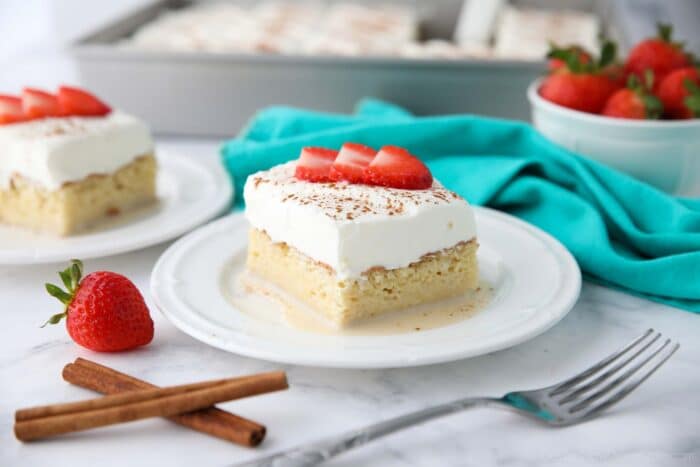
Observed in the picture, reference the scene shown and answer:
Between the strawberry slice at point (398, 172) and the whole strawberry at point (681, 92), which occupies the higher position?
the whole strawberry at point (681, 92)

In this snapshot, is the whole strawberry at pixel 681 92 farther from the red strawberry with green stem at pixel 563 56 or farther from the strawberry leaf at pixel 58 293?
the strawberry leaf at pixel 58 293

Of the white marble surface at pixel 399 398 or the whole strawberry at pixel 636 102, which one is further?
the whole strawberry at pixel 636 102

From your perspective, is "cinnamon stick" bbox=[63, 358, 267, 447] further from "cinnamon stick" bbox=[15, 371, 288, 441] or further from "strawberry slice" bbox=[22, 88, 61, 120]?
"strawberry slice" bbox=[22, 88, 61, 120]

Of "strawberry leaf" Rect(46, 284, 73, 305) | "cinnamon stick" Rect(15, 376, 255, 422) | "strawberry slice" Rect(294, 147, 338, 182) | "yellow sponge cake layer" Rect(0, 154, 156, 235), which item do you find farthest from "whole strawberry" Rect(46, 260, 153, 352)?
"yellow sponge cake layer" Rect(0, 154, 156, 235)

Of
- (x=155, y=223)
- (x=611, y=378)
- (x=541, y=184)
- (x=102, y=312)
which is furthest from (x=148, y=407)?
(x=541, y=184)

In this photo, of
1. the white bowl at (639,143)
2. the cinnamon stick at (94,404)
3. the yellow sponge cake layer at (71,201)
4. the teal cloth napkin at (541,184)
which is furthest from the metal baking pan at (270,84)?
the cinnamon stick at (94,404)

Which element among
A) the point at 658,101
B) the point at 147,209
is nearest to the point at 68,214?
the point at 147,209
